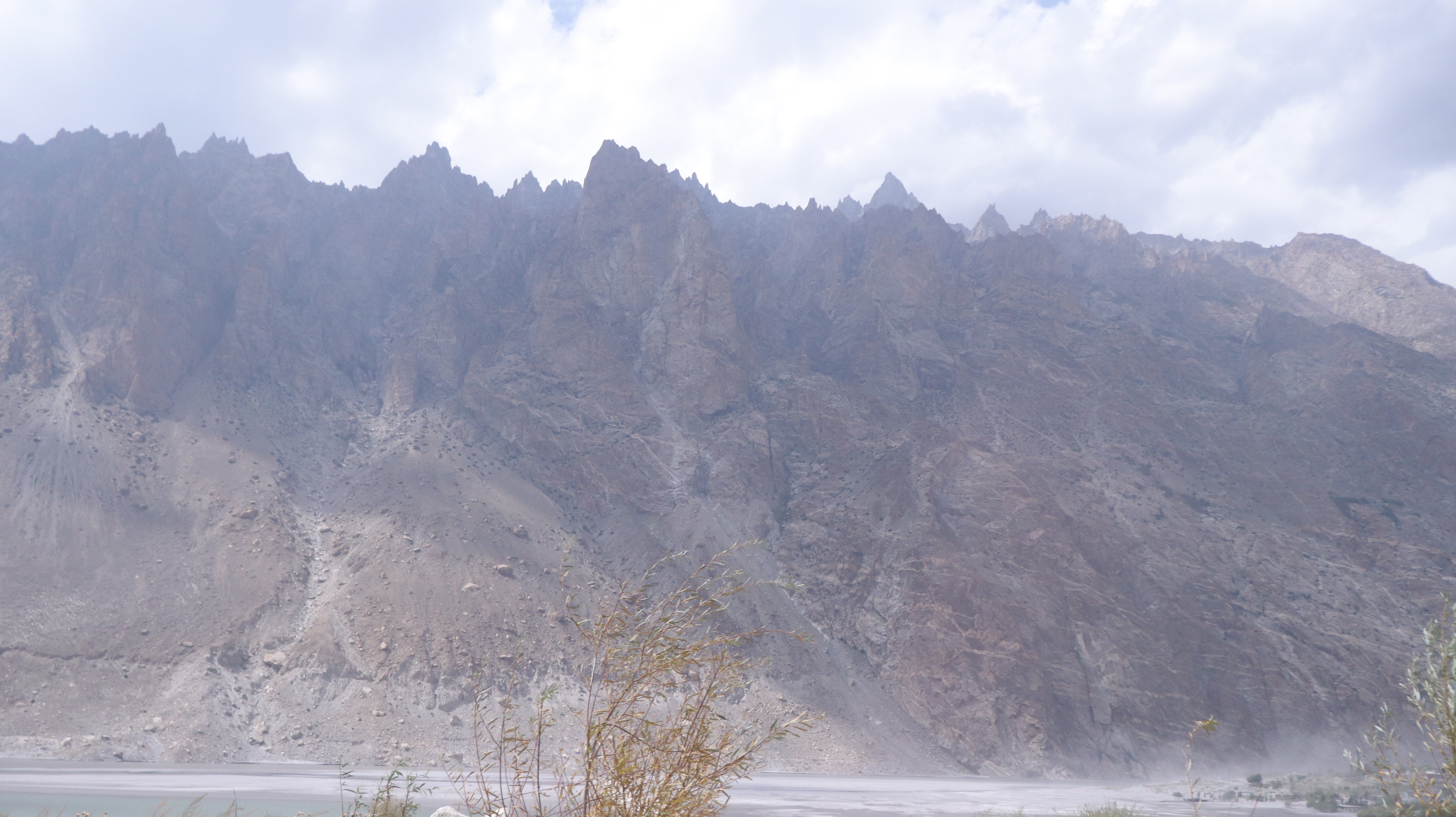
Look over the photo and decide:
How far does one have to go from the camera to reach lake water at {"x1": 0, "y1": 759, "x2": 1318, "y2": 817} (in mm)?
27562

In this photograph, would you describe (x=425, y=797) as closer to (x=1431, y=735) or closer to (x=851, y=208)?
(x=1431, y=735)

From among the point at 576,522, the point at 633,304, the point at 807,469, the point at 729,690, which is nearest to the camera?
the point at 729,690

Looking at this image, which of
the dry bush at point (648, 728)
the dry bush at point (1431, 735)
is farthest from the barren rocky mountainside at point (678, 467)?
the dry bush at point (1431, 735)

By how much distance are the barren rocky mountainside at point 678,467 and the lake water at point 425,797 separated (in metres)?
2.97

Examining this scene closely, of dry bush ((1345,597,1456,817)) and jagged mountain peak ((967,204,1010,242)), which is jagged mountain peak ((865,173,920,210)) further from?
dry bush ((1345,597,1456,817))

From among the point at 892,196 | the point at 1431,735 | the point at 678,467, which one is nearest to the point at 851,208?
the point at 892,196

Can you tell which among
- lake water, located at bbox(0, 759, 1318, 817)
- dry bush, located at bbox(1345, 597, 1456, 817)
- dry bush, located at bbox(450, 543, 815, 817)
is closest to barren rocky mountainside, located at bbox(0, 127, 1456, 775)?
lake water, located at bbox(0, 759, 1318, 817)

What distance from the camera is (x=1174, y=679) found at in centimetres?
5384

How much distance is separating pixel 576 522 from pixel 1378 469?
228ft

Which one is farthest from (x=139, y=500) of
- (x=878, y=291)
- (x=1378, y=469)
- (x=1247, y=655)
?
(x=1378, y=469)

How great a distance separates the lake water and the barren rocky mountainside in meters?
2.97

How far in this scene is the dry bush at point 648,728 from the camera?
4.42m

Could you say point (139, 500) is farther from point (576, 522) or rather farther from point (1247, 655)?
point (1247, 655)

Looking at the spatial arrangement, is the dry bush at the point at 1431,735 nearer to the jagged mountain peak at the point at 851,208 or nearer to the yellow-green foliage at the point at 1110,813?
the yellow-green foliage at the point at 1110,813
